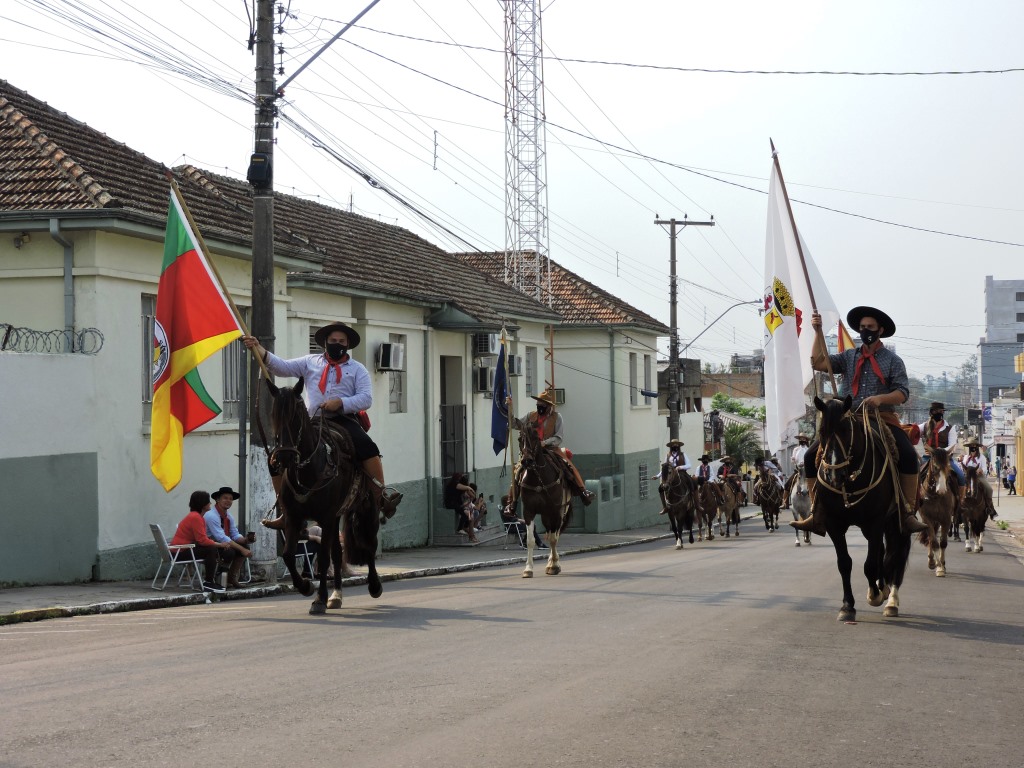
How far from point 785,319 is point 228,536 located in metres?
8.18

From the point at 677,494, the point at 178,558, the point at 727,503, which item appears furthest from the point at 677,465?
the point at 178,558

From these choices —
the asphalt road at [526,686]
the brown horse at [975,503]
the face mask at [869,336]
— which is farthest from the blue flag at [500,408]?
the face mask at [869,336]

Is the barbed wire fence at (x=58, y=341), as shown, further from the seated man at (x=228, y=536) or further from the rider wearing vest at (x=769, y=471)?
the rider wearing vest at (x=769, y=471)

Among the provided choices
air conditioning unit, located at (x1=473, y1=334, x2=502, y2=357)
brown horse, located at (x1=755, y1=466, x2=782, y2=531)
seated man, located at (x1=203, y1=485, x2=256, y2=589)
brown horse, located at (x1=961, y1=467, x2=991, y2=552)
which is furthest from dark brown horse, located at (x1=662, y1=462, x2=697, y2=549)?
seated man, located at (x1=203, y1=485, x2=256, y2=589)

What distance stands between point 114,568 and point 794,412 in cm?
979

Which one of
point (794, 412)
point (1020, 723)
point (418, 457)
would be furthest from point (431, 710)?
point (418, 457)

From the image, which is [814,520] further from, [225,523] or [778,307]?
[225,523]

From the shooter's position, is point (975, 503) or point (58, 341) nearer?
point (58, 341)

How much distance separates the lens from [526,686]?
7.61m

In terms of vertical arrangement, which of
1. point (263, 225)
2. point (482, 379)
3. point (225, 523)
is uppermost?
point (263, 225)

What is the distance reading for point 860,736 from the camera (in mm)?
6383

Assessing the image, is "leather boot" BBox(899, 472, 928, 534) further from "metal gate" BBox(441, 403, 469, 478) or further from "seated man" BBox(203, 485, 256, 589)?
"metal gate" BBox(441, 403, 469, 478)

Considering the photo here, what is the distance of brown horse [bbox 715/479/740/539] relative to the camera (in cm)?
3766

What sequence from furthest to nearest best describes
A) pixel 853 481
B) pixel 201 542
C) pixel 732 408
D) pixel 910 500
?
pixel 732 408, pixel 201 542, pixel 910 500, pixel 853 481
